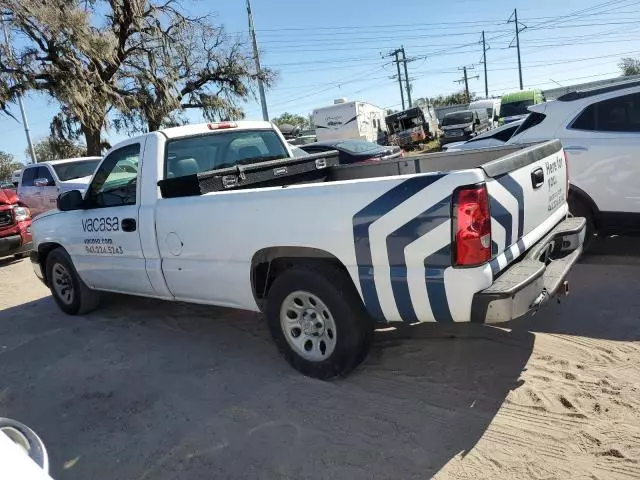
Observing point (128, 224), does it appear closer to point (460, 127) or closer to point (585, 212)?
point (585, 212)

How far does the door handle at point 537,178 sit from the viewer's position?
353 centimetres

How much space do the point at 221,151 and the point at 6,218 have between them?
252 inches

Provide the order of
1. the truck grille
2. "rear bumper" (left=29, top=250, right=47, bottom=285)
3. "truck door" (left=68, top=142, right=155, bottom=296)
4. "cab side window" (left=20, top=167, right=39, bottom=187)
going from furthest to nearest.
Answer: "cab side window" (left=20, top=167, right=39, bottom=187) < the truck grille < "rear bumper" (left=29, top=250, right=47, bottom=285) < "truck door" (left=68, top=142, right=155, bottom=296)

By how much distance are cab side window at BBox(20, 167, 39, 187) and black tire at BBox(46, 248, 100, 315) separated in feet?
27.5

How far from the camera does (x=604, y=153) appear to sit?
220 inches

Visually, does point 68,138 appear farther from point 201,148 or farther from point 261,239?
point 261,239

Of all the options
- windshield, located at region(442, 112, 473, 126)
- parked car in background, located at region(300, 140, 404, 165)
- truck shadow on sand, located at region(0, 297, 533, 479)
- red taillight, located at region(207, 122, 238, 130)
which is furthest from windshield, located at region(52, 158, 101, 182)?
windshield, located at region(442, 112, 473, 126)

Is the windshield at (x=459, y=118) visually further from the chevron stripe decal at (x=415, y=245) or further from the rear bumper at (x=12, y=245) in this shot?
the chevron stripe decal at (x=415, y=245)

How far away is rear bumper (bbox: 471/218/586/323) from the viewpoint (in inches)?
114

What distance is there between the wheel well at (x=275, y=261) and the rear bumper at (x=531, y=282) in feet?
3.09

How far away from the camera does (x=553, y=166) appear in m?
3.95

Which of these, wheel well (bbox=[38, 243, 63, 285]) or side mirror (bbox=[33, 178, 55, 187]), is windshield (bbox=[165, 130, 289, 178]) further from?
side mirror (bbox=[33, 178, 55, 187])

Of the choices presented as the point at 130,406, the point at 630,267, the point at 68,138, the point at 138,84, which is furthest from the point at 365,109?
the point at 130,406

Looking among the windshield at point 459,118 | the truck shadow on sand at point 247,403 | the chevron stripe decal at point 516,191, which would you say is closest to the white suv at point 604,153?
the truck shadow on sand at point 247,403
